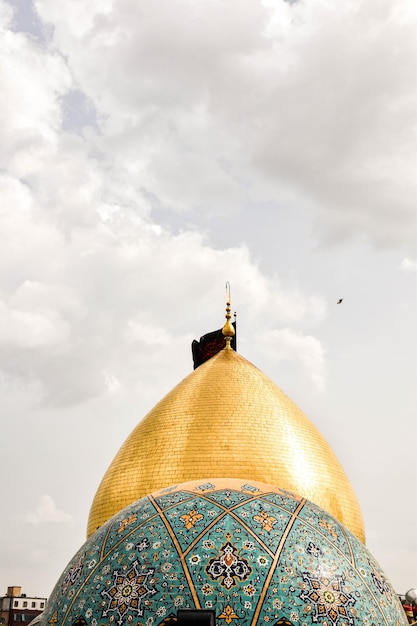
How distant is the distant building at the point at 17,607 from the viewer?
121 feet

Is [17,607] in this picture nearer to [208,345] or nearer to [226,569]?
[208,345]

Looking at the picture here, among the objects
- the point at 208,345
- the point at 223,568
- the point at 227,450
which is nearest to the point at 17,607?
the point at 208,345

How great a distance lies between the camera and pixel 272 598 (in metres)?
5.25

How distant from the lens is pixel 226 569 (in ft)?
17.6

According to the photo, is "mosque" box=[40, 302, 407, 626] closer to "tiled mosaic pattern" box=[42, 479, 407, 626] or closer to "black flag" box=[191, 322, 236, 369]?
"tiled mosaic pattern" box=[42, 479, 407, 626]

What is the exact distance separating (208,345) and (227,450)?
6.20m

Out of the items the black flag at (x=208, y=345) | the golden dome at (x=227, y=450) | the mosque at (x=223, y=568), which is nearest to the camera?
the mosque at (x=223, y=568)

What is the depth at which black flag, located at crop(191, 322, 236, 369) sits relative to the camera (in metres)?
20.3

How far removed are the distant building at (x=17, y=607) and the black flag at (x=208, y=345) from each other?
2174cm

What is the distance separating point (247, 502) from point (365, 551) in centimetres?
111

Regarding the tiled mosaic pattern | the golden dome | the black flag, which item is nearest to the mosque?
the tiled mosaic pattern

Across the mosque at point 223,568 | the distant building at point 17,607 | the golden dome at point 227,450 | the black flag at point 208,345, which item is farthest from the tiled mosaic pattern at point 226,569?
the distant building at point 17,607

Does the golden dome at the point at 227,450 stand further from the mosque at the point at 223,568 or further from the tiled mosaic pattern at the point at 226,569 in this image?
the tiled mosaic pattern at the point at 226,569

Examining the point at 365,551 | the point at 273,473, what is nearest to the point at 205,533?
the point at 365,551
